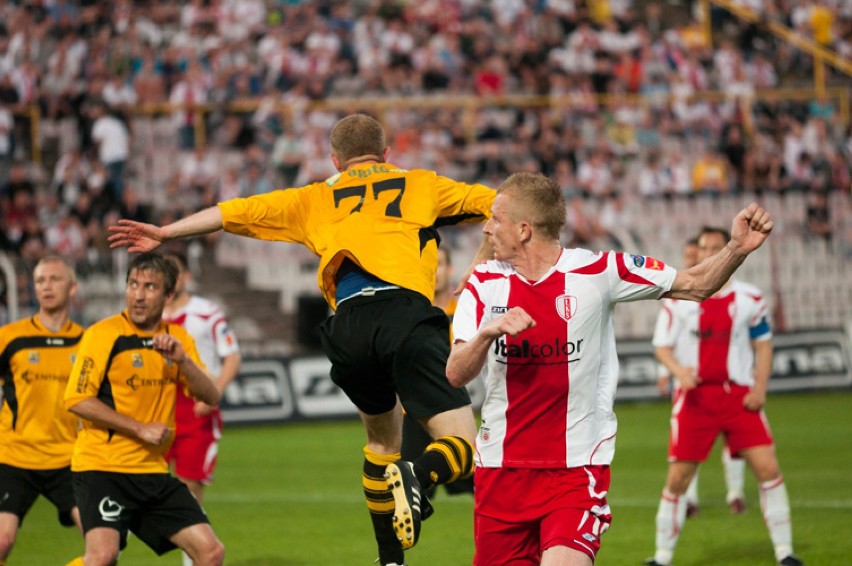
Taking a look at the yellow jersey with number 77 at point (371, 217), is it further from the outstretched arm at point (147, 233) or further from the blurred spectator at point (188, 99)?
the blurred spectator at point (188, 99)

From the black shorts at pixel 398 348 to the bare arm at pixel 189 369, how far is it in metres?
0.78

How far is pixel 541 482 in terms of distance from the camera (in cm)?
569

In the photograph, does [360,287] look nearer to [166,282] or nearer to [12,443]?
[166,282]

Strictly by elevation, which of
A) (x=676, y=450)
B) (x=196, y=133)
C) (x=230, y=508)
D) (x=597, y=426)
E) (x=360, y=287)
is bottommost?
(x=230, y=508)

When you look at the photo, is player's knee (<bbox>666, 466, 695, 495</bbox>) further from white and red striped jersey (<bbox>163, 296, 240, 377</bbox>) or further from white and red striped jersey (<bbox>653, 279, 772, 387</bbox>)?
white and red striped jersey (<bbox>163, 296, 240, 377</bbox>)

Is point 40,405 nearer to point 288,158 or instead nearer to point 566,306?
point 566,306

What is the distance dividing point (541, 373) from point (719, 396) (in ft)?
15.1

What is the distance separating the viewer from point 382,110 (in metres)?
25.2

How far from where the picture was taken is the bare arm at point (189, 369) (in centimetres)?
705

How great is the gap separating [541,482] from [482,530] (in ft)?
1.12

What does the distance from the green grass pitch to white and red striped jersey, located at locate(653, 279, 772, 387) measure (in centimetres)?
137

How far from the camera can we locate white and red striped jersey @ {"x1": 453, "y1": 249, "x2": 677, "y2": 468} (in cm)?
570

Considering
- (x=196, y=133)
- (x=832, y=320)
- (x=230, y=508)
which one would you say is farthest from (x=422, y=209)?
(x=196, y=133)

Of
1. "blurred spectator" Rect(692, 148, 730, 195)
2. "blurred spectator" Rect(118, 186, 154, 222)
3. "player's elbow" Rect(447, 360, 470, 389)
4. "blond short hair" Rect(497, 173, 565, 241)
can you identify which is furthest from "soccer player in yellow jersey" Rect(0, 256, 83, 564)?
"blurred spectator" Rect(692, 148, 730, 195)
